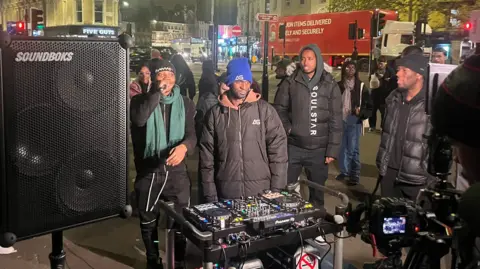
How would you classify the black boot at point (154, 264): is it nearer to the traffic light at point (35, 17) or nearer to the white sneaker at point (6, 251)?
the white sneaker at point (6, 251)

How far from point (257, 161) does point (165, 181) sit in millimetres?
813

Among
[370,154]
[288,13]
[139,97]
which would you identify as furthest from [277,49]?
[139,97]

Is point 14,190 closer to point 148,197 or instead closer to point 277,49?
point 148,197

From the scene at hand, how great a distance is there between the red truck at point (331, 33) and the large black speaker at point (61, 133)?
2971 cm

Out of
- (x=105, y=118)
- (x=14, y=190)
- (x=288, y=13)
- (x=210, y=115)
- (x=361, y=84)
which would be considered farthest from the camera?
(x=288, y=13)

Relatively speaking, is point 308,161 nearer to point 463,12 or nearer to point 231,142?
point 231,142

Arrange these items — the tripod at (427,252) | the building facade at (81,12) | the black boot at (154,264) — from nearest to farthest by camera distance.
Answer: the tripod at (427,252)
the black boot at (154,264)
the building facade at (81,12)

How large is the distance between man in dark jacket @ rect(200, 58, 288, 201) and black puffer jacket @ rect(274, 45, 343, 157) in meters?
1.24

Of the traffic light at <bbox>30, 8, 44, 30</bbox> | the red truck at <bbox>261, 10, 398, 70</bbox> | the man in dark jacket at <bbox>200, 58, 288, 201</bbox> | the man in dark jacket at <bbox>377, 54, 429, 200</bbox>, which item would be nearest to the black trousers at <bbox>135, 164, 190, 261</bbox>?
the man in dark jacket at <bbox>200, 58, 288, 201</bbox>

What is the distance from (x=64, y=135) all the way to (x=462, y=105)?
1623mm

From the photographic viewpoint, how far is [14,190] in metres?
2.13

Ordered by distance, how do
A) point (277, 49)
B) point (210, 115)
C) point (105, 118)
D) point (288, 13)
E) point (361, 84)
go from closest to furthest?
point (105, 118), point (210, 115), point (361, 84), point (277, 49), point (288, 13)

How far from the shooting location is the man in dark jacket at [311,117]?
5.49 meters

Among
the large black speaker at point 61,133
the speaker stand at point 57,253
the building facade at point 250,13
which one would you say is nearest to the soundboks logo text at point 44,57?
the large black speaker at point 61,133
